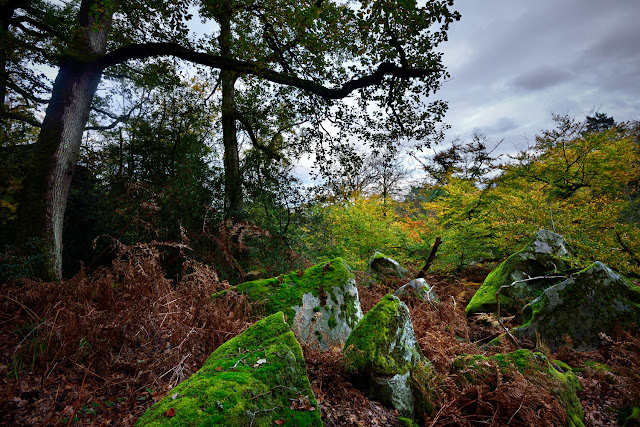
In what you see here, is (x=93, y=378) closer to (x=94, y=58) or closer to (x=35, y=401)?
(x=35, y=401)

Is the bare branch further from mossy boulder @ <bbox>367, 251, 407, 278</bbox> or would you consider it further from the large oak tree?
mossy boulder @ <bbox>367, 251, 407, 278</bbox>

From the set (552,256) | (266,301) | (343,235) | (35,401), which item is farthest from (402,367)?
(343,235)

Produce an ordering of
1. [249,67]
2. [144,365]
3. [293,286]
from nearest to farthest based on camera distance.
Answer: [144,365] < [293,286] < [249,67]

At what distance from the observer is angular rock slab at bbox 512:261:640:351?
182 inches

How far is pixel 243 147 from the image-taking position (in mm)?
14766

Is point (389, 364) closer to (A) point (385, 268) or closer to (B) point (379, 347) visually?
(B) point (379, 347)

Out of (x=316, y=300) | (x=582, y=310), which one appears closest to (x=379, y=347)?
(x=316, y=300)

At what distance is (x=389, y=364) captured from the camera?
2.59m

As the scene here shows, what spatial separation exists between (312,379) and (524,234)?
8669 millimetres

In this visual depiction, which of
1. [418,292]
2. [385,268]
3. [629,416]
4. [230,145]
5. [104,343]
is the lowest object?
[629,416]

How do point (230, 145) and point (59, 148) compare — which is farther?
point (230, 145)

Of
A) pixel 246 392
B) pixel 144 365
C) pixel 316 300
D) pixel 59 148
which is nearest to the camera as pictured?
pixel 246 392

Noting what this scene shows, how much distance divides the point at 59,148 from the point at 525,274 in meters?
10.6

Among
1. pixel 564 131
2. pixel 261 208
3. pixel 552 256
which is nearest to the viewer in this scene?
pixel 552 256
